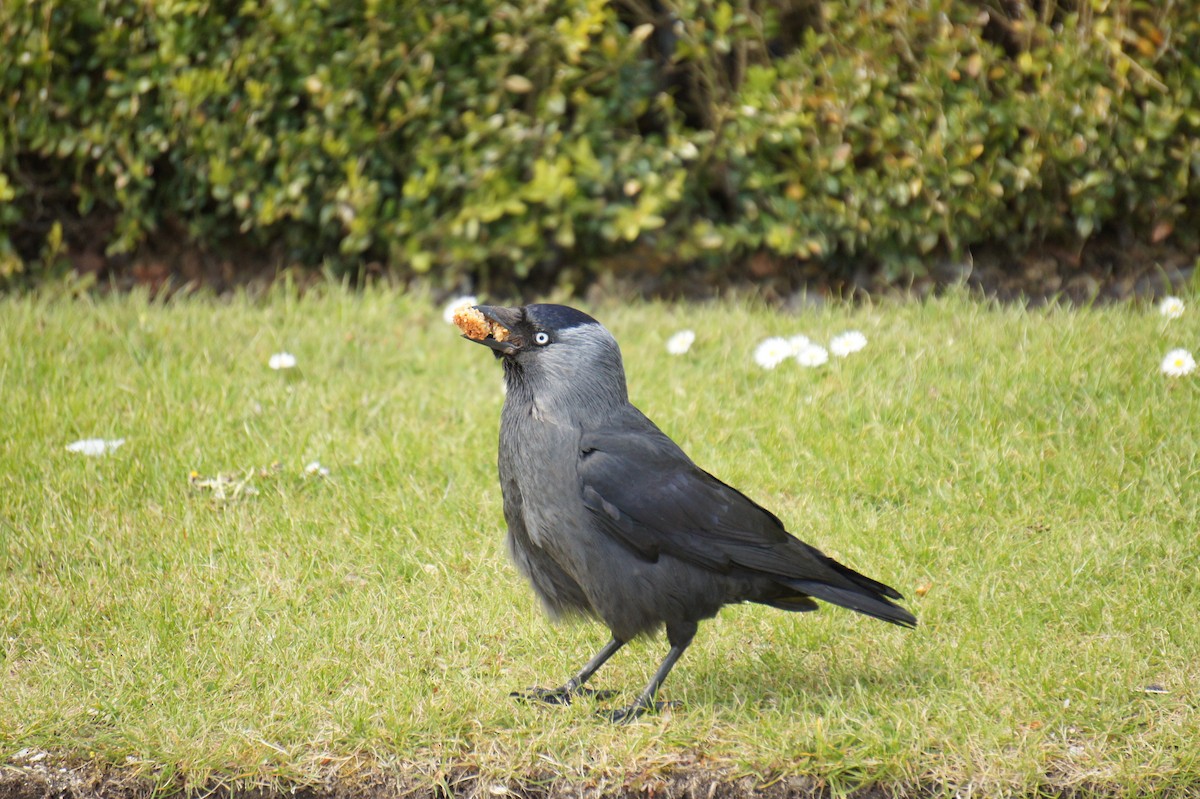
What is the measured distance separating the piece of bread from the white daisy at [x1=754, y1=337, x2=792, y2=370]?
2235 mm

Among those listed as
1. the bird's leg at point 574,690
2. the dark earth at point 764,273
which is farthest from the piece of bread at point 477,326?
the dark earth at point 764,273

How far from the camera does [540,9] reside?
19.5 ft

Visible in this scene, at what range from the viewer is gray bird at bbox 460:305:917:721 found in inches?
126

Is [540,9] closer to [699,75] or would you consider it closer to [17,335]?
[699,75]

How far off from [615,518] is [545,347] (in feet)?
1.63

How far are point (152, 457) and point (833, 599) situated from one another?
2752mm

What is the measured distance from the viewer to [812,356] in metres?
5.28

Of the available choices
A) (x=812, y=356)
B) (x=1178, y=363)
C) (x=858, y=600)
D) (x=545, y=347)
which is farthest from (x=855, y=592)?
(x=1178, y=363)

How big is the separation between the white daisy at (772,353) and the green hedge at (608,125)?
779mm

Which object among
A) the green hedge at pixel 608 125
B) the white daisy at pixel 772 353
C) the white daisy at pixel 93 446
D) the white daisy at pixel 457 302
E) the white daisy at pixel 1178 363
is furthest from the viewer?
the white daisy at pixel 457 302

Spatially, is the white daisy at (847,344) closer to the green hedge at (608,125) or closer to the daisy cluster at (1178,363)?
the green hedge at (608,125)

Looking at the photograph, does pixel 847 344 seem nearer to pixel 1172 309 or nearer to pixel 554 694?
pixel 1172 309

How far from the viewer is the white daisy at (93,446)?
15.5 feet

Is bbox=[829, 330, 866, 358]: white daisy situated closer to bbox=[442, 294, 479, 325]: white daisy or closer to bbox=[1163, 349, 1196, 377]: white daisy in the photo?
bbox=[1163, 349, 1196, 377]: white daisy
